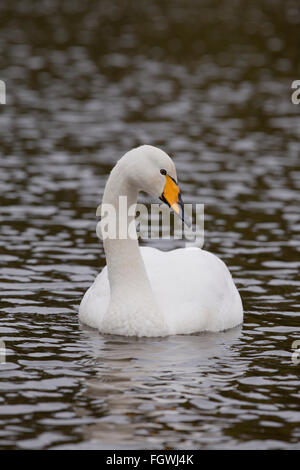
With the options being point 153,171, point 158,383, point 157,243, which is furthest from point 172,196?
point 157,243

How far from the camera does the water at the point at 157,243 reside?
911cm

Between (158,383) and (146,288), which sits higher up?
(146,288)

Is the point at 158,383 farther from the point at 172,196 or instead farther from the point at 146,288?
→ the point at 172,196

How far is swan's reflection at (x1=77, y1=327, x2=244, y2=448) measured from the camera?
8.66 m

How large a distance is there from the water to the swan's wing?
0.63 feet

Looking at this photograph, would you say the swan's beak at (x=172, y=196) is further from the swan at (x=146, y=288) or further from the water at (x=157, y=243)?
the water at (x=157, y=243)

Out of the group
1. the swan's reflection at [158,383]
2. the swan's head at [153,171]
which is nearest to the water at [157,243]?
the swan's reflection at [158,383]

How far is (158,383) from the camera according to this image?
9.93 m

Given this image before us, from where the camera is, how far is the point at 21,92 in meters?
28.3

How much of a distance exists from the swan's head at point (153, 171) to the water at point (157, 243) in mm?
1501

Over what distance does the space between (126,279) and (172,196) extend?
3.13ft

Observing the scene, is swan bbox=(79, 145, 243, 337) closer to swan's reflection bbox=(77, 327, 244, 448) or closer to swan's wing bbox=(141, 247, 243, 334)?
swan's wing bbox=(141, 247, 243, 334)
